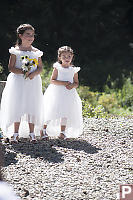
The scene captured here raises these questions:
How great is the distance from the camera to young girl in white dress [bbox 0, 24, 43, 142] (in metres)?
5.91

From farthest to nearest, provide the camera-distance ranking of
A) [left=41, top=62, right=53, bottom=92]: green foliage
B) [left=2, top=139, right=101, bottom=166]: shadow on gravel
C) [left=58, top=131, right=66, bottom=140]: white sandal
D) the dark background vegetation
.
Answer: the dark background vegetation
[left=41, top=62, right=53, bottom=92]: green foliage
[left=58, top=131, right=66, bottom=140]: white sandal
[left=2, top=139, right=101, bottom=166]: shadow on gravel

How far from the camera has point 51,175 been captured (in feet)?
15.0

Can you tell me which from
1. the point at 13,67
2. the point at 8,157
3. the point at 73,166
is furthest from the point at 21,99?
the point at 73,166

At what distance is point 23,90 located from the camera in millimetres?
5914

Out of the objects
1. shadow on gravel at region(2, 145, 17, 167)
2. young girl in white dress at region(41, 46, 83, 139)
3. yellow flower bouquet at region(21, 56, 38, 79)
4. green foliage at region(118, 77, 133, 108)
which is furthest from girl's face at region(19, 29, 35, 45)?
green foliage at region(118, 77, 133, 108)

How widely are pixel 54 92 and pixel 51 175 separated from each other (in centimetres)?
194

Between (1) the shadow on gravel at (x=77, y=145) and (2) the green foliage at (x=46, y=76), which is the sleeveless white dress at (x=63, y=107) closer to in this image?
(1) the shadow on gravel at (x=77, y=145)

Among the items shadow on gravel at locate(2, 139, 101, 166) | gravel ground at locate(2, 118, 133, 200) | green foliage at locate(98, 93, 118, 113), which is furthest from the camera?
green foliage at locate(98, 93, 118, 113)

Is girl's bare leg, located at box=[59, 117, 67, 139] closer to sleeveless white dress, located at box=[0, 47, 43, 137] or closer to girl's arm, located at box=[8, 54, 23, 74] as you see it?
sleeveless white dress, located at box=[0, 47, 43, 137]

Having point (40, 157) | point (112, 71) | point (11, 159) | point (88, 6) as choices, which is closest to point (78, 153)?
point (40, 157)

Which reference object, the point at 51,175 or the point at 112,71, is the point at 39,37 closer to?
the point at 112,71

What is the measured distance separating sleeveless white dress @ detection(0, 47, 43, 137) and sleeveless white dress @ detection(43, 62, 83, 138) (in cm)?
24

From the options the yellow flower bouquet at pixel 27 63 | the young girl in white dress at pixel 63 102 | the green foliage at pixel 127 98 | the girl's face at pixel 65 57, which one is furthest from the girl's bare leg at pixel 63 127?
the green foliage at pixel 127 98

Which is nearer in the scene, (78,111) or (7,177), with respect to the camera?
(7,177)
